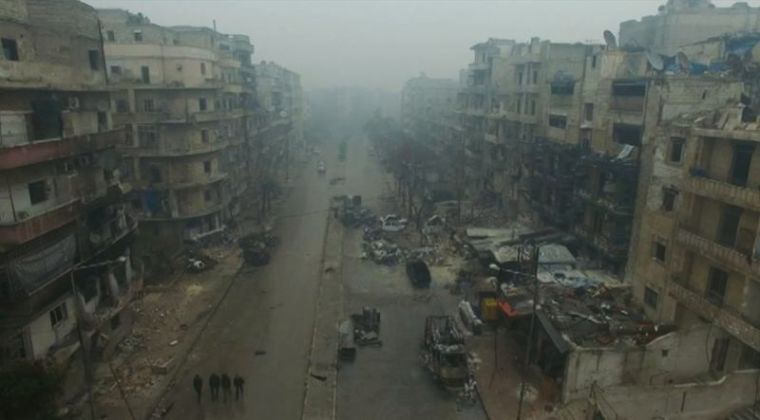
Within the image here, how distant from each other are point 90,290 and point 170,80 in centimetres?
2013

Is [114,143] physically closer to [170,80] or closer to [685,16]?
[170,80]

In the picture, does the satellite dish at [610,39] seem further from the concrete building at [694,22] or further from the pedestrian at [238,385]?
the pedestrian at [238,385]

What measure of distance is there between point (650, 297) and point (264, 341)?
1947 centimetres

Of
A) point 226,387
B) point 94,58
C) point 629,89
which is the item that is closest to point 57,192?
point 94,58

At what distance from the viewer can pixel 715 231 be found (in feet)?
74.1

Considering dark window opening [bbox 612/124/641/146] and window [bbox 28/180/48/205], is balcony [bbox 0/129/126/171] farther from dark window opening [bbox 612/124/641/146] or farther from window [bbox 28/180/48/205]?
dark window opening [bbox 612/124/641/146]

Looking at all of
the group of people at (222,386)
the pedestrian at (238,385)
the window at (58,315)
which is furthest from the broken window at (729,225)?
the window at (58,315)

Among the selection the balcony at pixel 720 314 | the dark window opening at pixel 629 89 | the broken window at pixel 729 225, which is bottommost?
the balcony at pixel 720 314

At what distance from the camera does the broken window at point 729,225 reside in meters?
21.5

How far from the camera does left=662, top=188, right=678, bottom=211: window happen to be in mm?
25328

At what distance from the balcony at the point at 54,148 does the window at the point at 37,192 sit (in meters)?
1.07

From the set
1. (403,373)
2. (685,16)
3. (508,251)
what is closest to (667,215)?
(508,251)

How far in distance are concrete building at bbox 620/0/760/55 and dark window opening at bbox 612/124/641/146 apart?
1831 cm

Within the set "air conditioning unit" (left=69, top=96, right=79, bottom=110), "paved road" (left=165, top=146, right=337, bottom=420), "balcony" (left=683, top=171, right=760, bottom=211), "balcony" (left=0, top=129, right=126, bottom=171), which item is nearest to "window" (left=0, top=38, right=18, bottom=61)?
"balcony" (left=0, top=129, right=126, bottom=171)
